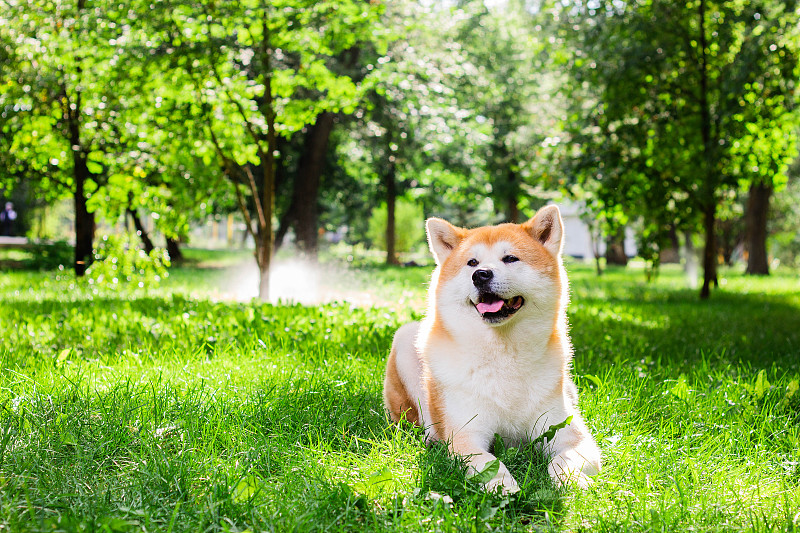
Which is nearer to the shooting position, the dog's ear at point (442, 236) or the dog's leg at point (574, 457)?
the dog's leg at point (574, 457)

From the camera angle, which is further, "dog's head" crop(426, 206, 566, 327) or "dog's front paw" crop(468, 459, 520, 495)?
"dog's head" crop(426, 206, 566, 327)

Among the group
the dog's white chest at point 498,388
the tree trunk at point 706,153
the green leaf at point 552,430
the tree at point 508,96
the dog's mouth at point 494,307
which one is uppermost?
the tree at point 508,96

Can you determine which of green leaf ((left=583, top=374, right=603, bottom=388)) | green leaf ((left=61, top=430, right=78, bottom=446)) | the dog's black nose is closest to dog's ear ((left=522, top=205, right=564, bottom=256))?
the dog's black nose

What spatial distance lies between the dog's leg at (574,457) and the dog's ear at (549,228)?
81cm

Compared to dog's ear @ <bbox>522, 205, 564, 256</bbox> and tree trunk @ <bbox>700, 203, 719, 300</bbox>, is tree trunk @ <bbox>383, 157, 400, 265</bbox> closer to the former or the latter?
tree trunk @ <bbox>700, 203, 719, 300</bbox>

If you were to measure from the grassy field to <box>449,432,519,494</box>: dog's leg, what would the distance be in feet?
0.19

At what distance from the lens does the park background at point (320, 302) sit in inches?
101

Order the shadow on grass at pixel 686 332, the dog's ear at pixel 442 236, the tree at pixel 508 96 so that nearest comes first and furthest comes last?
the dog's ear at pixel 442 236 < the shadow on grass at pixel 686 332 < the tree at pixel 508 96

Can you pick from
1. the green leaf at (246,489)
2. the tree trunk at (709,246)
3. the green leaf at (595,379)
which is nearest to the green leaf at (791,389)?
the green leaf at (595,379)

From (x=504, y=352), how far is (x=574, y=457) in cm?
54

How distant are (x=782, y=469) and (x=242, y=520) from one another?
265 cm

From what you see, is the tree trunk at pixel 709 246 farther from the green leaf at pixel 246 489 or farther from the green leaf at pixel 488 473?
the green leaf at pixel 246 489

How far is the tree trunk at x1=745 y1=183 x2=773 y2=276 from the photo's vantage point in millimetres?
19859

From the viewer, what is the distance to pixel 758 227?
20.2 metres
